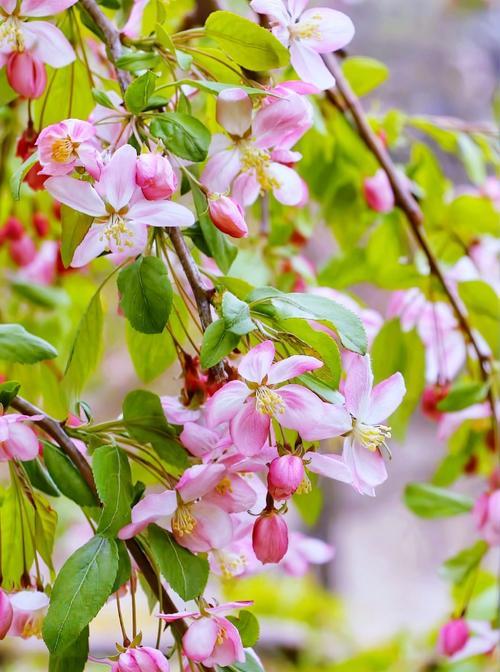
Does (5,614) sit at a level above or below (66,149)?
below

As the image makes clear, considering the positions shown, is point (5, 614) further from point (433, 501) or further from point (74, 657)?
point (433, 501)

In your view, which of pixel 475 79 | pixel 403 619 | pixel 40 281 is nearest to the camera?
pixel 40 281

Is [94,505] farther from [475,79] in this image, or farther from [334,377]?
[475,79]

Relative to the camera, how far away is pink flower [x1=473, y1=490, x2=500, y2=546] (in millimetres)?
670

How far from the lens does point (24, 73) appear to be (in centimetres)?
47

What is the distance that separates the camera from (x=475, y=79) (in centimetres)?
313

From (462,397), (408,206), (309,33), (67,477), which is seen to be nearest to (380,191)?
(408,206)

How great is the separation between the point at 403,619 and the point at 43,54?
2.61m

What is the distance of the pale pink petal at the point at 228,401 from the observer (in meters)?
0.39

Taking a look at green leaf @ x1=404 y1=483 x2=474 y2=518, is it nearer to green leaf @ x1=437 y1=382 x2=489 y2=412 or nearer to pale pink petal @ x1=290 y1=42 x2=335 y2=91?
green leaf @ x1=437 y1=382 x2=489 y2=412

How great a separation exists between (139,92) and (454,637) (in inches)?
18.9

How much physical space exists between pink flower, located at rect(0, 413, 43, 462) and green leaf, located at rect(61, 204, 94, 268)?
0.07 m

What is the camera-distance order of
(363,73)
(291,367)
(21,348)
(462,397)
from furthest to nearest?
1. (363,73)
2. (462,397)
3. (21,348)
4. (291,367)

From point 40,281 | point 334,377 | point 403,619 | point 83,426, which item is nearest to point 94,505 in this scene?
point 83,426
